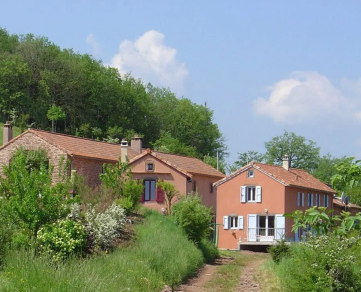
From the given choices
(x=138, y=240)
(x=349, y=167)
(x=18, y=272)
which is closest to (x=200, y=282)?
(x=138, y=240)

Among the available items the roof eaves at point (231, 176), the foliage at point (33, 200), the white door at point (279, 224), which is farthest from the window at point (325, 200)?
the foliage at point (33, 200)

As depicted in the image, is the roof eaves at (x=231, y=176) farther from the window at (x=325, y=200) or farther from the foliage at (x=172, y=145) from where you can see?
the foliage at (x=172, y=145)

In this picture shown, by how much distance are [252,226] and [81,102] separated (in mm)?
38397

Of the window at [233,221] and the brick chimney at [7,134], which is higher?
the brick chimney at [7,134]

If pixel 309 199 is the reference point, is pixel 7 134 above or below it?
above

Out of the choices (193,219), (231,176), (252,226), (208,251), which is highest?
(231,176)

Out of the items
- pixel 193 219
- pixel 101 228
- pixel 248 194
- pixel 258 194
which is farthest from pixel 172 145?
pixel 101 228

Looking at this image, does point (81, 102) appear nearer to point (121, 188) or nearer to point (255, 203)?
point (255, 203)

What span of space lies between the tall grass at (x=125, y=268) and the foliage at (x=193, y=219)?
932 millimetres

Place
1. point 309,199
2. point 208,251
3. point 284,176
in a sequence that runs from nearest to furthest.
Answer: point 208,251
point 284,176
point 309,199

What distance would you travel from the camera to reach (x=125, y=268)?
1900 cm

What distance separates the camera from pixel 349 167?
8.07 metres

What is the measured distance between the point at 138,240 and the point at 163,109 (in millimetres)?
82022

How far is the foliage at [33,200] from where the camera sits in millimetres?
19984
